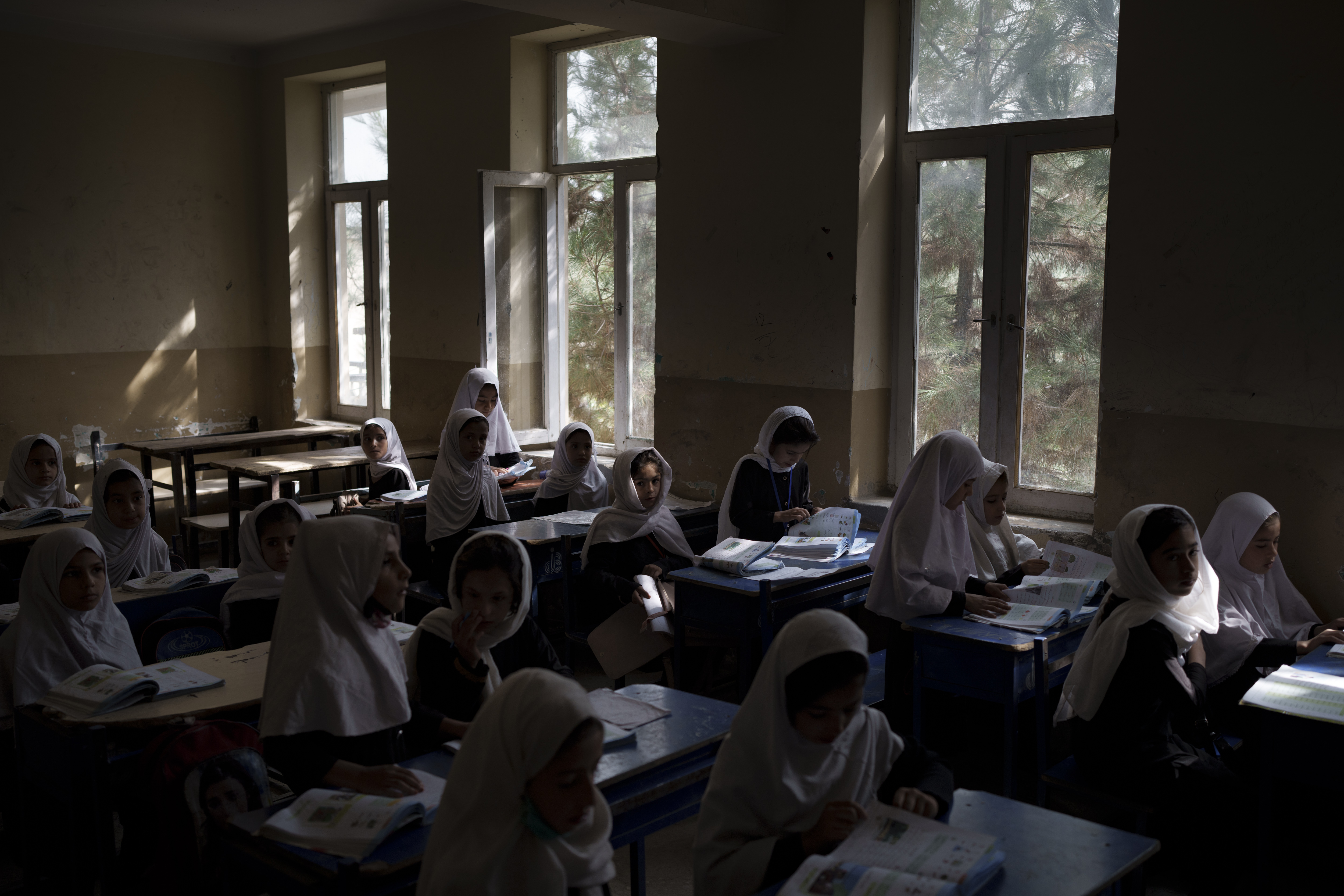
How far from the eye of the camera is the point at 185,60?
8180 mm

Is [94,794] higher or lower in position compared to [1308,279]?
lower

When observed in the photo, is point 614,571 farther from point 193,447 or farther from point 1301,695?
point 193,447

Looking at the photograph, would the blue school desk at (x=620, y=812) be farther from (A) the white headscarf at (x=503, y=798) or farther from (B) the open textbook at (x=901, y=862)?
(B) the open textbook at (x=901, y=862)

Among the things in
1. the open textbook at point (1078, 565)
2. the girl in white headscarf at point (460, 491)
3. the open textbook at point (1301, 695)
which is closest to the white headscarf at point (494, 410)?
the girl in white headscarf at point (460, 491)

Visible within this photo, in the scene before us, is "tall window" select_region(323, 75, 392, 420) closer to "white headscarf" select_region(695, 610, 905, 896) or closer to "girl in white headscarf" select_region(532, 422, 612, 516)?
"girl in white headscarf" select_region(532, 422, 612, 516)

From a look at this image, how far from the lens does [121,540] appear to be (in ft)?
14.6

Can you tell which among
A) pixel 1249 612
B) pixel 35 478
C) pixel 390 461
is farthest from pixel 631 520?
pixel 35 478

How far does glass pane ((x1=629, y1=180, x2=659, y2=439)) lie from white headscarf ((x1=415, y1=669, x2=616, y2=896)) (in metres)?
4.86

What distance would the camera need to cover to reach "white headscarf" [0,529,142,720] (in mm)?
3100

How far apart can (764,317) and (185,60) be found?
5.39 metres

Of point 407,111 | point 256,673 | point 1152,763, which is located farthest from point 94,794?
point 407,111

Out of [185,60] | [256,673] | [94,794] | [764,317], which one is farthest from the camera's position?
[185,60]

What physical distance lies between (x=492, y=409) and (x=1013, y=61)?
357 centimetres

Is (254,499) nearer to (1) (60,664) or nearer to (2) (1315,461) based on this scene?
(1) (60,664)
